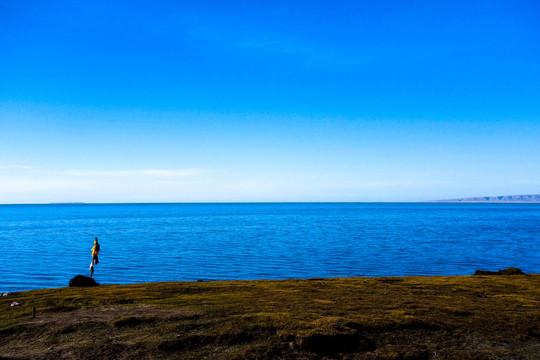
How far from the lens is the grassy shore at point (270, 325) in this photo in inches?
544

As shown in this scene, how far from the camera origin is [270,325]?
16172mm

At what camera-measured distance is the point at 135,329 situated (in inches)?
640

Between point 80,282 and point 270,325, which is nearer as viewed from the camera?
point 270,325

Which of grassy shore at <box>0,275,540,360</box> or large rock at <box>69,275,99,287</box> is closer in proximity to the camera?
grassy shore at <box>0,275,540,360</box>

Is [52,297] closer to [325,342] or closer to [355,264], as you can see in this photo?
[325,342]

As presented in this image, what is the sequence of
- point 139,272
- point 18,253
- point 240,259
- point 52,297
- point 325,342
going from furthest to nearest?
point 18,253 → point 240,259 → point 139,272 → point 52,297 → point 325,342

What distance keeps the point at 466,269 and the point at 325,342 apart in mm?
46986

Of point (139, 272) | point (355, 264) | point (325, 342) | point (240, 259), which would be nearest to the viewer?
point (325, 342)

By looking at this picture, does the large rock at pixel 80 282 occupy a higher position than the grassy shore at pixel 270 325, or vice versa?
the grassy shore at pixel 270 325

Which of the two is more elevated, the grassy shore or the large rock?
the grassy shore

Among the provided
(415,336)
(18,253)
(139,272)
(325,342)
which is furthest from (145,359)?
(18,253)

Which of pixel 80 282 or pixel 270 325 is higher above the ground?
pixel 270 325

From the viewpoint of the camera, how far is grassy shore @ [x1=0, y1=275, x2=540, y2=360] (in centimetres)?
1381

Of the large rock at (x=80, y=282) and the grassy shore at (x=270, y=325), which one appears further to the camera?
the large rock at (x=80, y=282)
